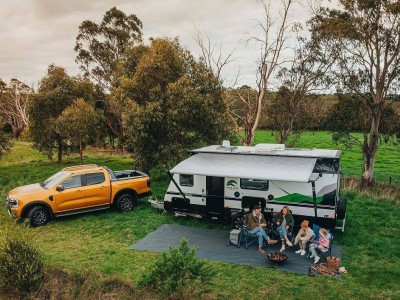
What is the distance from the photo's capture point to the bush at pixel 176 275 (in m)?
7.25

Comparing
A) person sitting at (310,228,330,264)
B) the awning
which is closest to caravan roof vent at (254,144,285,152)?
the awning

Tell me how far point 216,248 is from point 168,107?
305 inches

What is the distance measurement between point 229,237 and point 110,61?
2739cm

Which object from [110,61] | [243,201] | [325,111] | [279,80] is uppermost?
[110,61]

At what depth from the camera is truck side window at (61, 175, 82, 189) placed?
42.3 ft

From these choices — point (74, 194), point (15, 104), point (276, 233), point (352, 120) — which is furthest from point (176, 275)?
point (15, 104)

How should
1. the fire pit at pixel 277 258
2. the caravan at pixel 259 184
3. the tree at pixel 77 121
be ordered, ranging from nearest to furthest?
1. the fire pit at pixel 277 258
2. the caravan at pixel 259 184
3. the tree at pixel 77 121

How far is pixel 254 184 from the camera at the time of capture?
11586mm

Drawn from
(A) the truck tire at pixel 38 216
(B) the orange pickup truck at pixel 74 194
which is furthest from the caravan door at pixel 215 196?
(A) the truck tire at pixel 38 216

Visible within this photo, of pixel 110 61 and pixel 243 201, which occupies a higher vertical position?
pixel 110 61

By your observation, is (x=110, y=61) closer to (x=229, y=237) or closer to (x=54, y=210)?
(x=54, y=210)

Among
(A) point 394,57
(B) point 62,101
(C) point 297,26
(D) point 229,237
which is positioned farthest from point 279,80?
(D) point 229,237

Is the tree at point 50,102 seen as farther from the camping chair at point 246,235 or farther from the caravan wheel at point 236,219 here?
the camping chair at point 246,235

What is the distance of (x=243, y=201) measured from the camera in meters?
11.7
